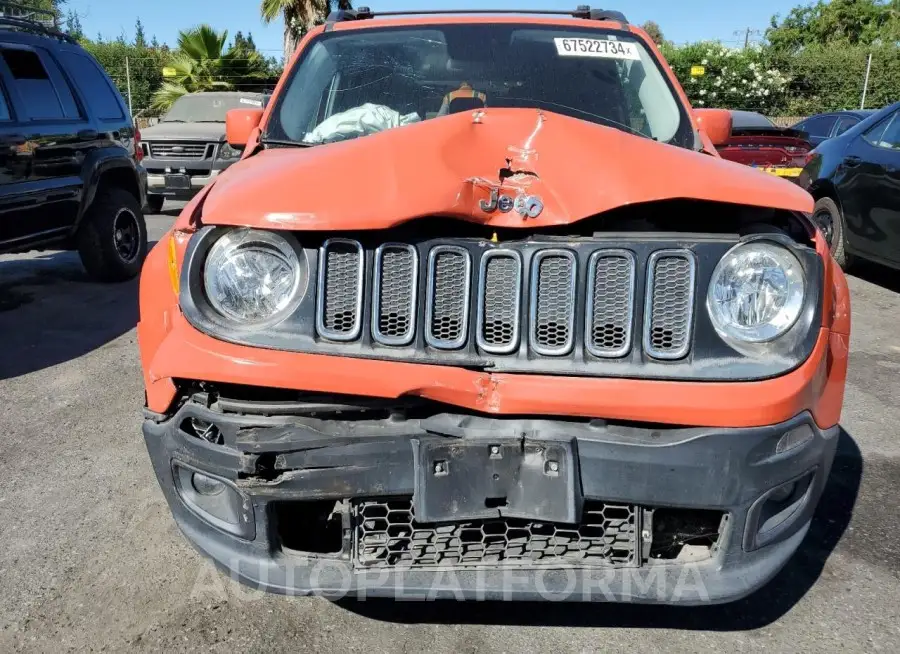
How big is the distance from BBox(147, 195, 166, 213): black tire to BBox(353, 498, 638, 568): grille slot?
1030cm

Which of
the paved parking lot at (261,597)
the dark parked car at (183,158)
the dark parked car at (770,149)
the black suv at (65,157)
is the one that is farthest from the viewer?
the dark parked car at (183,158)

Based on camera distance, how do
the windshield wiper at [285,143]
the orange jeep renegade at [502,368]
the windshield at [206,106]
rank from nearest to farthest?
the orange jeep renegade at [502,368]
the windshield wiper at [285,143]
the windshield at [206,106]

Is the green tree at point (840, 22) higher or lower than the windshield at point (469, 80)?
higher

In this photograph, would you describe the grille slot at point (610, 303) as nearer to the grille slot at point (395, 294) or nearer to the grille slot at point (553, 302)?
the grille slot at point (553, 302)

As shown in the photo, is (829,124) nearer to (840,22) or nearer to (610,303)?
(610,303)

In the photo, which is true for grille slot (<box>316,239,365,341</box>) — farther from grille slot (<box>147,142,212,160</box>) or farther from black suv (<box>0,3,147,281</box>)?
grille slot (<box>147,142,212,160</box>)

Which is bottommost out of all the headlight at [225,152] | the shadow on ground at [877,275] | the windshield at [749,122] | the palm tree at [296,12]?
the shadow on ground at [877,275]

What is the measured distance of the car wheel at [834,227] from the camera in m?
7.40

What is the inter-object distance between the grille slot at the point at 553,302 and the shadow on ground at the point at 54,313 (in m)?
4.07

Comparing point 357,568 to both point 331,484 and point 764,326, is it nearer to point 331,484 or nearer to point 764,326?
point 331,484

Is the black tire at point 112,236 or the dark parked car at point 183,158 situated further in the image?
the dark parked car at point 183,158

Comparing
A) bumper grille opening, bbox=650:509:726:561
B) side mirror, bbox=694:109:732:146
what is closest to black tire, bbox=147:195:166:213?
side mirror, bbox=694:109:732:146

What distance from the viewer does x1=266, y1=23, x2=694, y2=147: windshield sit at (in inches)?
128

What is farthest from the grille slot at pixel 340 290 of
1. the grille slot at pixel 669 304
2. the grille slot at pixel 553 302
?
the grille slot at pixel 669 304
